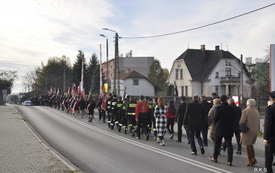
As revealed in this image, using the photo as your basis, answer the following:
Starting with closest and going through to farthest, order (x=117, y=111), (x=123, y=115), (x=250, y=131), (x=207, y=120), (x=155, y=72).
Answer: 1. (x=250, y=131)
2. (x=207, y=120)
3. (x=123, y=115)
4. (x=117, y=111)
5. (x=155, y=72)

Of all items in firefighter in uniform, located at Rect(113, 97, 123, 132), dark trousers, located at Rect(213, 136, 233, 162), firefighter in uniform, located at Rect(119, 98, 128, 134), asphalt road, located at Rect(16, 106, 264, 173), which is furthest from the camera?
firefighter in uniform, located at Rect(113, 97, 123, 132)

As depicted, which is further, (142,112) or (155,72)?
(155,72)

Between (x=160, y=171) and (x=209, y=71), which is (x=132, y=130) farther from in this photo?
(x=209, y=71)

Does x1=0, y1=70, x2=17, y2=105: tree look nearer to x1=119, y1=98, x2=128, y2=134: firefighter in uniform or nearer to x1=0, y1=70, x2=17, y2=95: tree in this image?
x1=0, y1=70, x2=17, y2=95: tree

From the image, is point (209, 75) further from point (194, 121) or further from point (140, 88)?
point (194, 121)

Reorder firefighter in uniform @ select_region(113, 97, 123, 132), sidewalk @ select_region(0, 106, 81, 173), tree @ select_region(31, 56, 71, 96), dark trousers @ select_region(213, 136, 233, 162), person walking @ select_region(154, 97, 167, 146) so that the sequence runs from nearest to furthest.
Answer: sidewalk @ select_region(0, 106, 81, 173) < dark trousers @ select_region(213, 136, 233, 162) < person walking @ select_region(154, 97, 167, 146) < firefighter in uniform @ select_region(113, 97, 123, 132) < tree @ select_region(31, 56, 71, 96)

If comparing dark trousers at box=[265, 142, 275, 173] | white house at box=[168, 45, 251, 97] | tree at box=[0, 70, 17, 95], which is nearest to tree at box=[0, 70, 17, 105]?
tree at box=[0, 70, 17, 95]

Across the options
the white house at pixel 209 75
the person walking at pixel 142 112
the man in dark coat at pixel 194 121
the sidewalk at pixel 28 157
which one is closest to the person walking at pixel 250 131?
the man in dark coat at pixel 194 121

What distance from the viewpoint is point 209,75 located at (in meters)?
61.2

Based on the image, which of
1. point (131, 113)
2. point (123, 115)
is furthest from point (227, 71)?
point (131, 113)

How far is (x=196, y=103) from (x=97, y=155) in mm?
3507

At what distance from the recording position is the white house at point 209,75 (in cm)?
6119

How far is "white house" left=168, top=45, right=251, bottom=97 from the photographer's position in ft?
201

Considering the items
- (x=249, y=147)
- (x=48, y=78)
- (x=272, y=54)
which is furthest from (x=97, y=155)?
(x=48, y=78)
